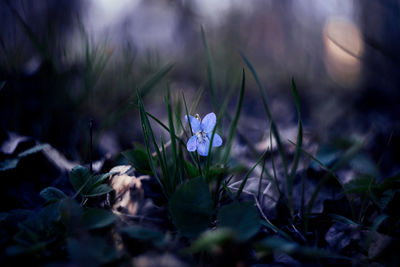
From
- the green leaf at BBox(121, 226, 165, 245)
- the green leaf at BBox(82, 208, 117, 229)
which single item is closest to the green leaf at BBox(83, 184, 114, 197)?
the green leaf at BBox(82, 208, 117, 229)

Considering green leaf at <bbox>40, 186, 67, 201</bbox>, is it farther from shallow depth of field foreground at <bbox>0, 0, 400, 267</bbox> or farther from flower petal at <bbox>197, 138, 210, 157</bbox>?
flower petal at <bbox>197, 138, 210, 157</bbox>

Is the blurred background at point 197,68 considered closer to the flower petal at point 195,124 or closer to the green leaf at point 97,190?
the flower petal at point 195,124

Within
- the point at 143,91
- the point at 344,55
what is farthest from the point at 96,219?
the point at 344,55

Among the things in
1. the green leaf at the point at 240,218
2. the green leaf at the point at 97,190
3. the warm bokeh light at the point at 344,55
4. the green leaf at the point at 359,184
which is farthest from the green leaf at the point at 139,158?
the warm bokeh light at the point at 344,55

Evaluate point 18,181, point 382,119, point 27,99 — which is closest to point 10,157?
point 18,181

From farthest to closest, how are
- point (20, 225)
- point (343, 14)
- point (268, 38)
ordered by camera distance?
point (268, 38), point (343, 14), point (20, 225)

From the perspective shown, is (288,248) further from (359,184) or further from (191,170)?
(359,184)

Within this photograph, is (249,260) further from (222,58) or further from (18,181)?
(222,58)
